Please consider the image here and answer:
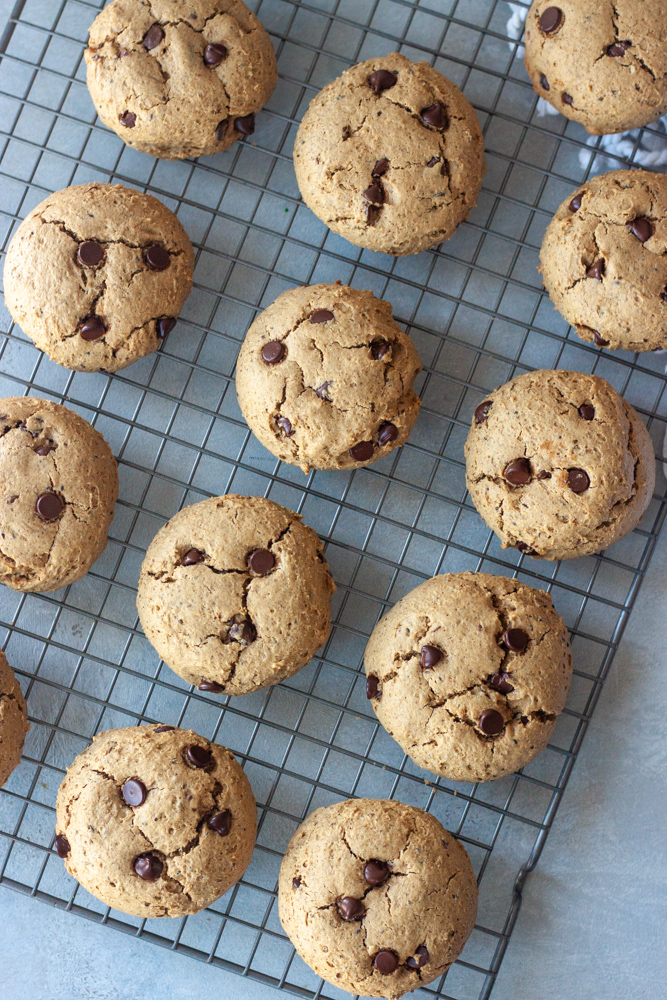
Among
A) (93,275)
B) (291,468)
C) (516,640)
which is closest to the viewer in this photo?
(516,640)

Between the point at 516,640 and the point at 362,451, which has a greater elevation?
the point at 362,451

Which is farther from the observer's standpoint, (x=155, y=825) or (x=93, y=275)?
(x=93, y=275)

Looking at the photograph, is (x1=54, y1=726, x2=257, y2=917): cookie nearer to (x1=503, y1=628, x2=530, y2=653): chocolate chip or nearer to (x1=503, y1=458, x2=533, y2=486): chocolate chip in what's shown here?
(x1=503, y1=628, x2=530, y2=653): chocolate chip

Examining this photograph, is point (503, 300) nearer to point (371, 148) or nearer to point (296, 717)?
point (371, 148)

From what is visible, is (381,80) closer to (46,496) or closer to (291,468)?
(291,468)

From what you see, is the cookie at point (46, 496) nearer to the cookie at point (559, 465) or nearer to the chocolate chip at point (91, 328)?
the chocolate chip at point (91, 328)

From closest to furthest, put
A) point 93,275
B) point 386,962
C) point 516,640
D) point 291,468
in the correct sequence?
1. point 386,962
2. point 516,640
3. point 93,275
4. point 291,468

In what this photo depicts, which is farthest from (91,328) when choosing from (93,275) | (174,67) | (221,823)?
(221,823)
